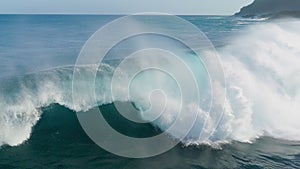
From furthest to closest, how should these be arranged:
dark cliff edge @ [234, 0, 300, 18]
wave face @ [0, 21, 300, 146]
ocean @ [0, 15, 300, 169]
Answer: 1. dark cliff edge @ [234, 0, 300, 18]
2. wave face @ [0, 21, 300, 146]
3. ocean @ [0, 15, 300, 169]

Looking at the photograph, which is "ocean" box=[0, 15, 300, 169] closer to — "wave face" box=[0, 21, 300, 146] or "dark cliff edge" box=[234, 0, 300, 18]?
"wave face" box=[0, 21, 300, 146]

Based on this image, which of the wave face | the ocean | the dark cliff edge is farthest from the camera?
the dark cliff edge

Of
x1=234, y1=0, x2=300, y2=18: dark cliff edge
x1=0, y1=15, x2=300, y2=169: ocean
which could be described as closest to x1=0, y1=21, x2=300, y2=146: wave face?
x1=0, y1=15, x2=300, y2=169: ocean

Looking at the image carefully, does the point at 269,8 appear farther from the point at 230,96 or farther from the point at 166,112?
the point at 166,112

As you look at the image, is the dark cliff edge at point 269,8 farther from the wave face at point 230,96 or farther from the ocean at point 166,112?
the ocean at point 166,112

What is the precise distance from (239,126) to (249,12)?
500ft

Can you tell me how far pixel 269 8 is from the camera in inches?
5241

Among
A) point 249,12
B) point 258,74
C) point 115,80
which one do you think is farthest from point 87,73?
point 249,12

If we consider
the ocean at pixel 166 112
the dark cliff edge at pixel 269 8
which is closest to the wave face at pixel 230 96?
the ocean at pixel 166 112

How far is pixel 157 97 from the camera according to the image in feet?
A: 42.4

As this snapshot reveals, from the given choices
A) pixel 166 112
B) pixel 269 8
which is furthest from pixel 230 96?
pixel 269 8

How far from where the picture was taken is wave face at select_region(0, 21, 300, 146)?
10.9 meters

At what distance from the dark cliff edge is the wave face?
94.5 meters

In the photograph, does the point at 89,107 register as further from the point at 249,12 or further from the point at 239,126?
the point at 249,12
